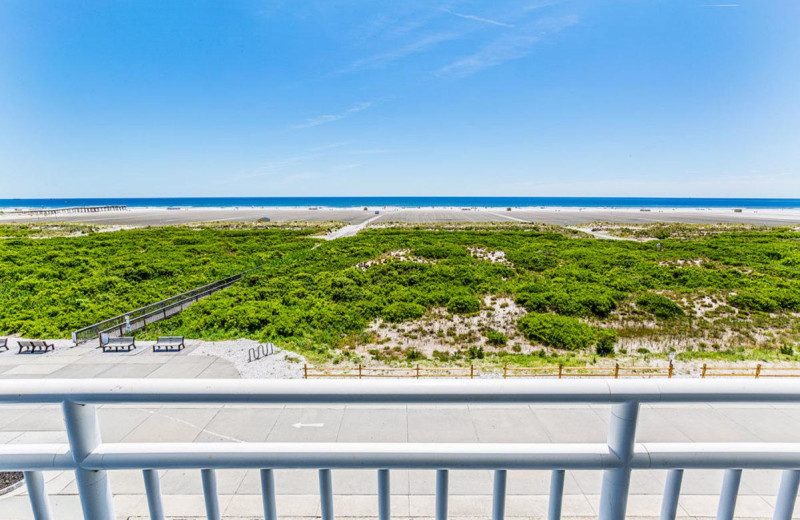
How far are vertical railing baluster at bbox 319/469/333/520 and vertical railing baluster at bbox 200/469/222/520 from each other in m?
0.54

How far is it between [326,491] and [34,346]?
692 inches

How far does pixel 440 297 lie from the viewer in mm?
22203

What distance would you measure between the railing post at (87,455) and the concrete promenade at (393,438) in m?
2.72

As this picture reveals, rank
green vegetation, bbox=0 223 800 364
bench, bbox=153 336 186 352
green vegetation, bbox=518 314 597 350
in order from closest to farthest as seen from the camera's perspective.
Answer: bench, bbox=153 336 186 352 → green vegetation, bbox=518 314 597 350 → green vegetation, bbox=0 223 800 364

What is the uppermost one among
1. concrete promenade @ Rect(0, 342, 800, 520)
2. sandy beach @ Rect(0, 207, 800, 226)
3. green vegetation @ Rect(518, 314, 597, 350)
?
concrete promenade @ Rect(0, 342, 800, 520)

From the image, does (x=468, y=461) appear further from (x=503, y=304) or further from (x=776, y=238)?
(x=776, y=238)

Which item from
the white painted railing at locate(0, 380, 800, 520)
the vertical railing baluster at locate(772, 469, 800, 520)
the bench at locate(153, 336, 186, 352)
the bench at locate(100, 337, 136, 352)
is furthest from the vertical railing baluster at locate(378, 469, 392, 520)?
the bench at locate(100, 337, 136, 352)

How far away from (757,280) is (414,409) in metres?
29.6

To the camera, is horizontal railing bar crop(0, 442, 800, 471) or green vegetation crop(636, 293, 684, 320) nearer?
horizontal railing bar crop(0, 442, 800, 471)

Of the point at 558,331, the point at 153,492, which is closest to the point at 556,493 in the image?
the point at 153,492

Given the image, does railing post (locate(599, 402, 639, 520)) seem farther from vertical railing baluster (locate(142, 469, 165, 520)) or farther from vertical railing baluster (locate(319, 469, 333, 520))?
vertical railing baluster (locate(142, 469, 165, 520))

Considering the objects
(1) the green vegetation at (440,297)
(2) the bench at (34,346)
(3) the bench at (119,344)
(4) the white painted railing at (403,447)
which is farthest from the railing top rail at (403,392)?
(2) the bench at (34,346)

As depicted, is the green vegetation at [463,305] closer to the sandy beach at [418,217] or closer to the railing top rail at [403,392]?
the railing top rail at [403,392]

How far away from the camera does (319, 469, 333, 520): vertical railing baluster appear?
200cm
